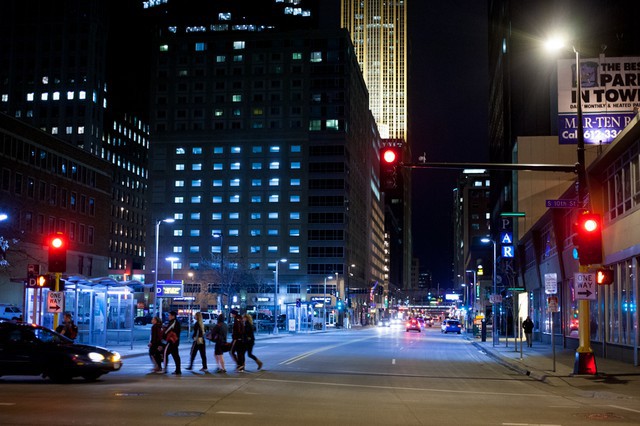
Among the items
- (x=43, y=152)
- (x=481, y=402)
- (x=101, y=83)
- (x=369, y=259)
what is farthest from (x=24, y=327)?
(x=369, y=259)

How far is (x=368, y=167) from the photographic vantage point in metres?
179

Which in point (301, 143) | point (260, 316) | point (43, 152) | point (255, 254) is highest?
point (301, 143)

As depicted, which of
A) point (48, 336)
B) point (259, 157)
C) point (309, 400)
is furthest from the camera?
point (259, 157)

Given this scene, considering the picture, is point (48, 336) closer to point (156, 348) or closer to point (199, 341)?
point (156, 348)

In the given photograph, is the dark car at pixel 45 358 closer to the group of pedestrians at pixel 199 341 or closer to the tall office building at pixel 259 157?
the group of pedestrians at pixel 199 341

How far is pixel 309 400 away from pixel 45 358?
7449mm

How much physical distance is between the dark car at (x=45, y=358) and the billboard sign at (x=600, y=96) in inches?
654

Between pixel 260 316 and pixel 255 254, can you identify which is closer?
pixel 260 316

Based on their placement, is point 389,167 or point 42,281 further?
point 42,281

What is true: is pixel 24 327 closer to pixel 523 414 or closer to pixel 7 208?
pixel 523 414

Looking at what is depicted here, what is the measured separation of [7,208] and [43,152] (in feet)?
59.7

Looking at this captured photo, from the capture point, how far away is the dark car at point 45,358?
19.2 m

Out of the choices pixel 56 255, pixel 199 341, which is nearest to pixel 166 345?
pixel 199 341

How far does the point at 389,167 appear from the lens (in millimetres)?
18859
